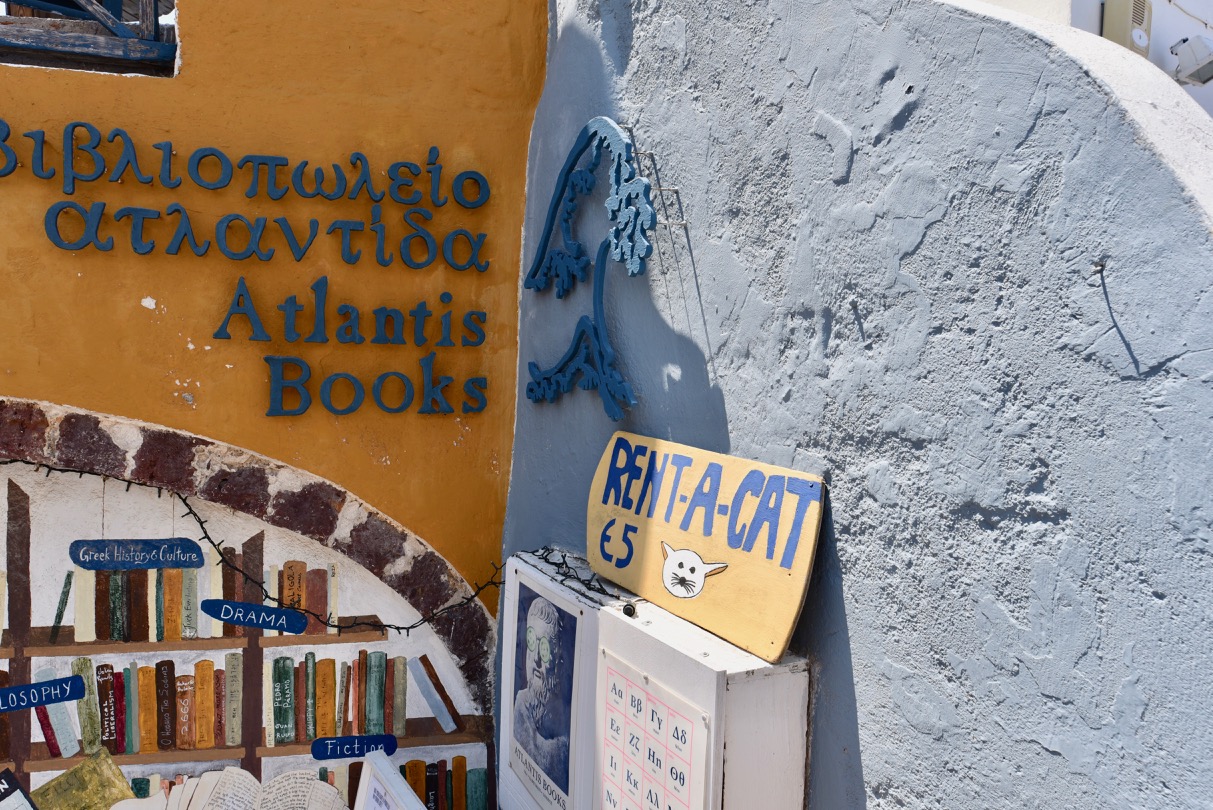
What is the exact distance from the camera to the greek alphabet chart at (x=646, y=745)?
181 cm

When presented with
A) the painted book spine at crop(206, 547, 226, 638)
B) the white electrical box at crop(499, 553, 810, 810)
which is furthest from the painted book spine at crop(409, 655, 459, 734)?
the white electrical box at crop(499, 553, 810, 810)

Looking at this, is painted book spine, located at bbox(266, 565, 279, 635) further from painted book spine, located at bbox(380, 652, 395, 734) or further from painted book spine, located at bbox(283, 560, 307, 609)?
painted book spine, located at bbox(380, 652, 395, 734)

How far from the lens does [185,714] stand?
10.6ft

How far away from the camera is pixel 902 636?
1646 mm

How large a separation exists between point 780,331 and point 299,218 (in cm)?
191

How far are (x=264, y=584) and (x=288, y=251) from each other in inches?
45.7

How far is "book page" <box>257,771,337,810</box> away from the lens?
10.8ft

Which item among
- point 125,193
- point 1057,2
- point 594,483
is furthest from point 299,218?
point 1057,2

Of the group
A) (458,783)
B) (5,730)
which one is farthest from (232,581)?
(458,783)

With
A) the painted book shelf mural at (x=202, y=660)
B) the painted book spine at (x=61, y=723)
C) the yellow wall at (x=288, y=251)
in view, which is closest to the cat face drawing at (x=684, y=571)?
the yellow wall at (x=288, y=251)

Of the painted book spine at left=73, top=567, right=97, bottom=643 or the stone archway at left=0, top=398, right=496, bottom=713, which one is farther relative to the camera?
the painted book spine at left=73, top=567, right=97, bottom=643

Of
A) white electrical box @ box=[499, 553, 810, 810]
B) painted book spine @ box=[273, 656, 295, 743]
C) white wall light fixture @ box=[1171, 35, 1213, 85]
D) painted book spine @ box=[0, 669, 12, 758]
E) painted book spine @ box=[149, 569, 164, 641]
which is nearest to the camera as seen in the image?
white electrical box @ box=[499, 553, 810, 810]

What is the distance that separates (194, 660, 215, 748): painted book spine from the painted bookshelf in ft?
0.13

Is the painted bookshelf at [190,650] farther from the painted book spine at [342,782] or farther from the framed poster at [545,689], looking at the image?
the framed poster at [545,689]
